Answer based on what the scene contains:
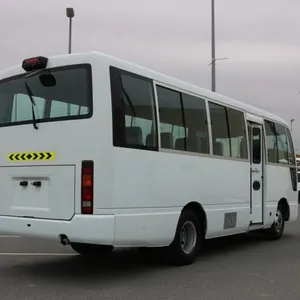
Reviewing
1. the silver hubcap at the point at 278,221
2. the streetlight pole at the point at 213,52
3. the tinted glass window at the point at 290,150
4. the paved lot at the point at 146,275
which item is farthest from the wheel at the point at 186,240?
the streetlight pole at the point at 213,52

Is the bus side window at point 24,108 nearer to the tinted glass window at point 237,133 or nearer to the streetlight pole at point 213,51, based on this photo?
the tinted glass window at point 237,133

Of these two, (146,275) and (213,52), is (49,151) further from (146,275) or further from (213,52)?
(213,52)

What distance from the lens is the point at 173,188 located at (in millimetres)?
7457

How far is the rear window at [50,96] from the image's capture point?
6684 mm

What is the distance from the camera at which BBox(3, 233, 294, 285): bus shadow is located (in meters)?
7.05

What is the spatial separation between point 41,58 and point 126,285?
3.35 meters

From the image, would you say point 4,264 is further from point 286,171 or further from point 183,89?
point 286,171

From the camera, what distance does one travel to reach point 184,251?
25.9 feet

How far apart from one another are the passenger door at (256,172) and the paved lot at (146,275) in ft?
2.52

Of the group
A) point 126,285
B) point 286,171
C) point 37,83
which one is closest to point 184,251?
point 126,285

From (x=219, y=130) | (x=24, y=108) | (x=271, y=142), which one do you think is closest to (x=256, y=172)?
(x=271, y=142)

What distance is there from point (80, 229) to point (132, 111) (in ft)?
5.82

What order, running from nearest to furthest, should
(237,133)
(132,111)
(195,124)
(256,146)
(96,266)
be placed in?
(132,111) < (96,266) < (195,124) < (237,133) < (256,146)

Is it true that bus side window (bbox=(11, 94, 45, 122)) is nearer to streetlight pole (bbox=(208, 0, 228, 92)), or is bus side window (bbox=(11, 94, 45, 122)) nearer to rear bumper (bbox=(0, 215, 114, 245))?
rear bumper (bbox=(0, 215, 114, 245))
